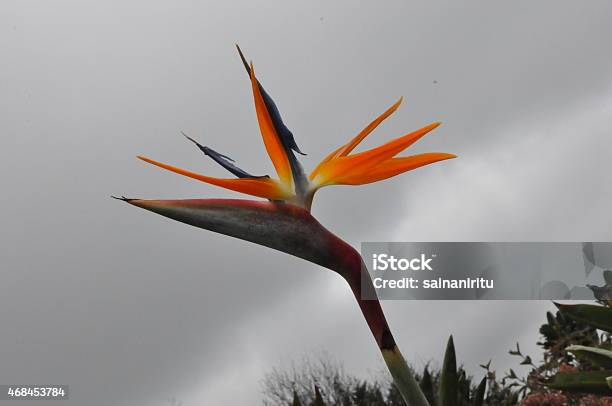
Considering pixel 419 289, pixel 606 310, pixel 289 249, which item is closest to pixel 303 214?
pixel 289 249

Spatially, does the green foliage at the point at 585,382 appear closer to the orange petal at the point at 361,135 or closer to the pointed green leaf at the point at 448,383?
the pointed green leaf at the point at 448,383

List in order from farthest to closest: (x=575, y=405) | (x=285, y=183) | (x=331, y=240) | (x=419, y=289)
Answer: (x=419, y=289)
(x=575, y=405)
(x=285, y=183)
(x=331, y=240)

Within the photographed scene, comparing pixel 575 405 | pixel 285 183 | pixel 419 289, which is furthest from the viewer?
pixel 419 289

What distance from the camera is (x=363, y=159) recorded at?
38.9 inches

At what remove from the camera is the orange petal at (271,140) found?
103 centimetres

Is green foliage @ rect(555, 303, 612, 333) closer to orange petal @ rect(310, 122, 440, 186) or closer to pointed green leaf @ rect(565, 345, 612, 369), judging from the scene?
pointed green leaf @ rect(565, 345, 612, 369)

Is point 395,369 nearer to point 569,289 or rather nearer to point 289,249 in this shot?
point 289,249

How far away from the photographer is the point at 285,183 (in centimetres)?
101

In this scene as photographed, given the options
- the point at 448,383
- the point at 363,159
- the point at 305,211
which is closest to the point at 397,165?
the point at 363,159

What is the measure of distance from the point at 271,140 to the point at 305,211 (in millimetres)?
198

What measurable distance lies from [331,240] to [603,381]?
0.45 metres

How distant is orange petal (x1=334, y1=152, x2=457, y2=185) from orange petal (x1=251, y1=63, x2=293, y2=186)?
0.37 ft

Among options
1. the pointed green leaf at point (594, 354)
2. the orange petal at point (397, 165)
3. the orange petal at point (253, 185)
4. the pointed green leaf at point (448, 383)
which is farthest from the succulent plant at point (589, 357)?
the orange petal at point (253, 185)

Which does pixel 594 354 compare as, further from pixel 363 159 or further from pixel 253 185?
pixel 253 185
